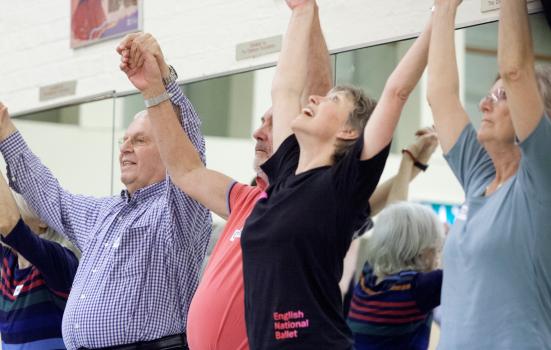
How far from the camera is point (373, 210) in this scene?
378 cm

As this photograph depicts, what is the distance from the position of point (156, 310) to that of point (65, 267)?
2.79ft

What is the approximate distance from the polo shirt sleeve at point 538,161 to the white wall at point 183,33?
124cm

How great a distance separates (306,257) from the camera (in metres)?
2.33

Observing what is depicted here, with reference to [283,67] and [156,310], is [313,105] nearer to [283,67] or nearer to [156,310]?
[283,67]

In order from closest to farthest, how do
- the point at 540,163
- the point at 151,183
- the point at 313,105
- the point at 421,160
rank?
the point at 540,163 → the point at 313,105 → the point at 151,183 → the point at 421,160

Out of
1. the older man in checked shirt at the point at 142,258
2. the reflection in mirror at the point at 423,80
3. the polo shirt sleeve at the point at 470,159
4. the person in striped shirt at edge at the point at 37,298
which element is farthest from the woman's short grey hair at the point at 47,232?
the polo shirt sleeve at the point at 470,159

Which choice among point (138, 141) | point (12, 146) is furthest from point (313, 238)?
point (12, 146)

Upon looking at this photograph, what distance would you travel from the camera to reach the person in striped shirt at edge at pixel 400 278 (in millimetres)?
3525

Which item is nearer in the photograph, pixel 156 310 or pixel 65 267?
pixel 156 310

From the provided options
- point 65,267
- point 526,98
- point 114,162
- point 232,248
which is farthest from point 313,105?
point 114,162

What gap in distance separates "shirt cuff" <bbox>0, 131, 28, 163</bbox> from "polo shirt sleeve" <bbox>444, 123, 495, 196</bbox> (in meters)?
1.72

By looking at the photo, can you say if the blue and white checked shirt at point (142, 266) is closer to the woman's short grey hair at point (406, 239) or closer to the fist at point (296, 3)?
the fist at point (296, 3)

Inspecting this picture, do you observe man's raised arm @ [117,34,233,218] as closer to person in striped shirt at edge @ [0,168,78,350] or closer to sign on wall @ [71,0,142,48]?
person in striped shirt at edge @ [0,168,78,350]

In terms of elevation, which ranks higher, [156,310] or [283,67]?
[283,67]
